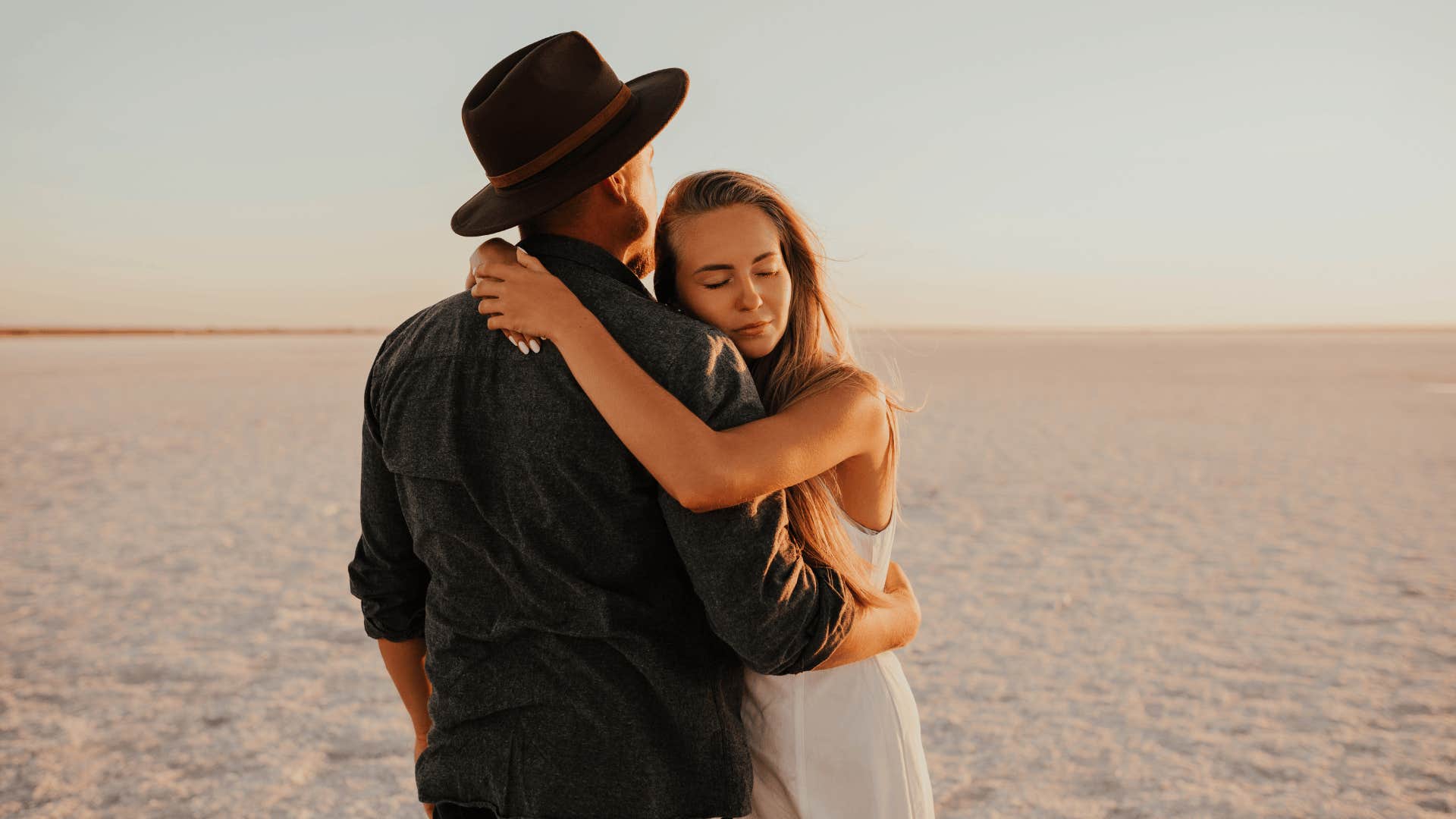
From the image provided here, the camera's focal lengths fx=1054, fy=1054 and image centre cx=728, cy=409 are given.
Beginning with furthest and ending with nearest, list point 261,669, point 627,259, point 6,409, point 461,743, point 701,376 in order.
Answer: point 6,409 < point 261,669 < point 627,259 < point 461,743 < point 701,376

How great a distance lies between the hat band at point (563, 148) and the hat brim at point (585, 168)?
0.04 feet

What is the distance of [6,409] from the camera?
68.5ft

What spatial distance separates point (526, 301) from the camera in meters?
1.65

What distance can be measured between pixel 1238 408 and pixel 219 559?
20.5 metres

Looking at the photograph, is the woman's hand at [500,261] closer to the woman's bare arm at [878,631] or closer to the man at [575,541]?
the man at [575,541]

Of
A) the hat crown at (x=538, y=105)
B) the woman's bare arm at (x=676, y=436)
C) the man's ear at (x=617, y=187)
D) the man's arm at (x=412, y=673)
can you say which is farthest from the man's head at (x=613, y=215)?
the man's arm at (x=412, y=673)

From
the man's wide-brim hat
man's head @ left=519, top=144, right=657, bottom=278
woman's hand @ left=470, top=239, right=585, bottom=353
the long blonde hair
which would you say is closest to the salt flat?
the long blonde hair

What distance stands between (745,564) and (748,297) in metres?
0.81

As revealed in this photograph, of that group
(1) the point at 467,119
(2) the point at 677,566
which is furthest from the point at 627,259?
(2) the point at 677,566

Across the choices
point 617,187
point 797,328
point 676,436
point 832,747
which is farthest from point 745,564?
point 797,328

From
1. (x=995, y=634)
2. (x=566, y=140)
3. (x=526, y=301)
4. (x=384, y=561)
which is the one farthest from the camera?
(x=995, y=634)

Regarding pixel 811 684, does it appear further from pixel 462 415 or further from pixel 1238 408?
pixel 1238 408

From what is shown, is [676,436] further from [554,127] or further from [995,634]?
[995,634]

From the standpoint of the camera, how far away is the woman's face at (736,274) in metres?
2.28
